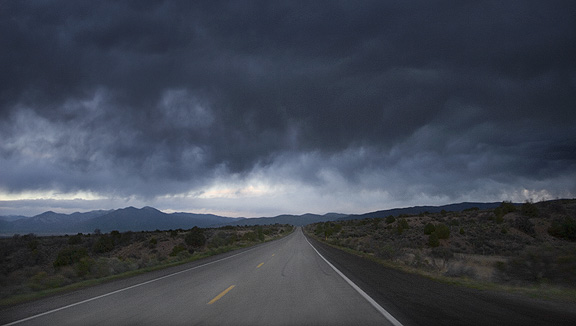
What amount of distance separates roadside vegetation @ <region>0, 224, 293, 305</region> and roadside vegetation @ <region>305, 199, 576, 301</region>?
14.1 metres

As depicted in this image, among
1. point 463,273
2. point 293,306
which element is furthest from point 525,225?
point 293,306

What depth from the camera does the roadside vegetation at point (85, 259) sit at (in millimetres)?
12797

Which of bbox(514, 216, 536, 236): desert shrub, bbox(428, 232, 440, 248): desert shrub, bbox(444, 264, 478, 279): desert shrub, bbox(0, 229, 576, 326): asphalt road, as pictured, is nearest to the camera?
bbox(0, 229, 576, 326): asphalt road

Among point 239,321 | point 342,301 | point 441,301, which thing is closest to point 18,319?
point 239,321

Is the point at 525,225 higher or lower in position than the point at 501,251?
higher

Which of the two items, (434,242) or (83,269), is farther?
(434,242)

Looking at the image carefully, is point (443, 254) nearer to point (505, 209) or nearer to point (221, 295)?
point (221, 295)

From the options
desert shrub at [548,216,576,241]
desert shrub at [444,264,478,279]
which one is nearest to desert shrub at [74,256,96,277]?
desert shrub at [444,264,478,279]

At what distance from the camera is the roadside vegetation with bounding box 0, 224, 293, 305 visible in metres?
12.8

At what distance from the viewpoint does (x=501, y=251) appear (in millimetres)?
26016

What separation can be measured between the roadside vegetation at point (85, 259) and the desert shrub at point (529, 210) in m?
35.4

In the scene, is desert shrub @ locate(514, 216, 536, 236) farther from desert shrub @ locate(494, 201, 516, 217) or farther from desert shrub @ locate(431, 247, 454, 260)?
desert shrub @ locate(431, 247, 454, 260)

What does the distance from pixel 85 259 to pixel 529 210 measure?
1841 inches

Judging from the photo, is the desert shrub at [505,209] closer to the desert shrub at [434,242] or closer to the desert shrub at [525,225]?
the desert shrub at [525,225]
